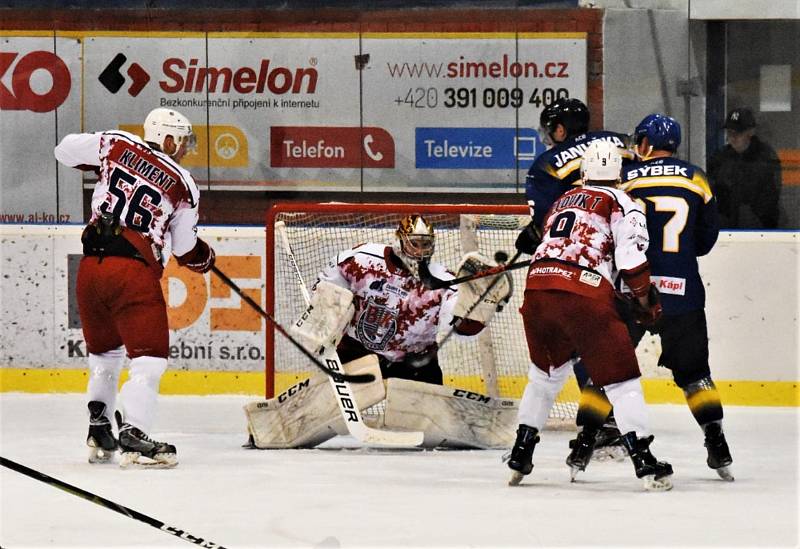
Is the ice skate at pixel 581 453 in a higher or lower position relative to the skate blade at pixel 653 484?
higher

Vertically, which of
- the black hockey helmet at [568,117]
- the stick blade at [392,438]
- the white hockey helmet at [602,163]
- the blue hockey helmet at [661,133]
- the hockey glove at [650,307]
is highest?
the black hockey helmet at [568,117]

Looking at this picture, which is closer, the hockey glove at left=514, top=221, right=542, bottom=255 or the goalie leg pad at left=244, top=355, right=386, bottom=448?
the hockey glove at left=514, top=221, right=542, bottom=255

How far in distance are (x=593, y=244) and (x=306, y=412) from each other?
64.1 inches

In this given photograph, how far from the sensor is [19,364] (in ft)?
26.6

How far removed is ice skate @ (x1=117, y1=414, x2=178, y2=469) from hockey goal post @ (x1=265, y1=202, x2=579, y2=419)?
117cm

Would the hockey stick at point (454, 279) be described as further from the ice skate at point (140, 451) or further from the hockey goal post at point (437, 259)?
the ice skate at point (140, 451)

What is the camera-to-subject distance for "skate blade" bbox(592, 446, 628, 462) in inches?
247

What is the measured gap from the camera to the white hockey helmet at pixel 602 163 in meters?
5.52

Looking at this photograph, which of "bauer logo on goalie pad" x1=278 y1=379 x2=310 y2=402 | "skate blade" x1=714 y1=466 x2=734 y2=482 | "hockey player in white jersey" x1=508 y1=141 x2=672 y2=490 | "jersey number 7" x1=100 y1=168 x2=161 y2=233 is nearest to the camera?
"hockey player in white jersey" x1=508 y1=141 x2=672 y2=490

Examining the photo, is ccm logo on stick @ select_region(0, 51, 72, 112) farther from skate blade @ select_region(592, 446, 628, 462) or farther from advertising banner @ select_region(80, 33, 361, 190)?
skate blade @ select_region(592, 446, 628, 462)

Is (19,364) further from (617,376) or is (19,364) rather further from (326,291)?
(617,376)

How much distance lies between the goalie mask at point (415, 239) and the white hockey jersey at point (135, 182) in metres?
0.88

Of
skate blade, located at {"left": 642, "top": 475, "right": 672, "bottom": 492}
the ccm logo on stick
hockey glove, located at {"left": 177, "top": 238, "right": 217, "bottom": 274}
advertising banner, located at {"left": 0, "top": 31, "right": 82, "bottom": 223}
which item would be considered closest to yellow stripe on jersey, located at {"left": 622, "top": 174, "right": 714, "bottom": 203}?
skate blade, located at {"left": 642, "top": 475, "right": 672, "bottom": 492}

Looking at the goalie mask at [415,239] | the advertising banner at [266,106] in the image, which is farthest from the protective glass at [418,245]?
the advertising banner at [266,106]
